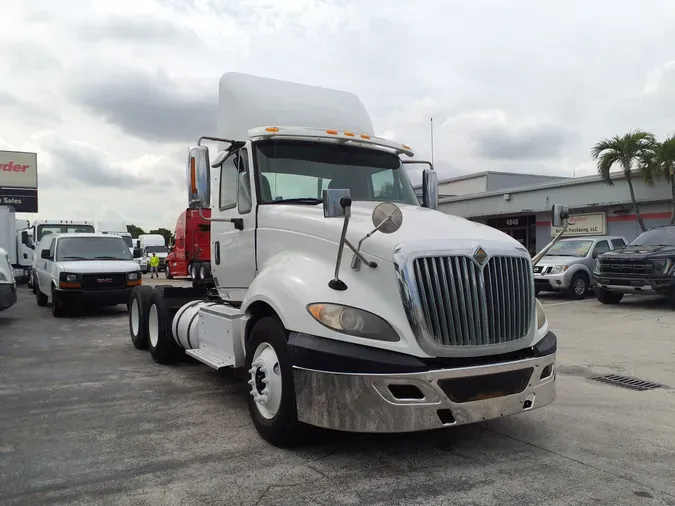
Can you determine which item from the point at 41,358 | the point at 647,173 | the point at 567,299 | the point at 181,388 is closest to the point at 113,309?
the point at 41,358

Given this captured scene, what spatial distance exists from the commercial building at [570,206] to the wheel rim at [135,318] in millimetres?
15235

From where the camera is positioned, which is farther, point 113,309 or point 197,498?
point 113,309

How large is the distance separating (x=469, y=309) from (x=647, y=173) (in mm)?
20188

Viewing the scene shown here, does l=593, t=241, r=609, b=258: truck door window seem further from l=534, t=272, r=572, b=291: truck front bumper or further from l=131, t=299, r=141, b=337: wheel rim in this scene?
l=131, t=299, r=141, b=337: wheel rim

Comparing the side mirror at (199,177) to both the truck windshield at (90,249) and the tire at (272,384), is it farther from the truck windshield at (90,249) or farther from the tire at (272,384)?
the truck windshield at (90,249)

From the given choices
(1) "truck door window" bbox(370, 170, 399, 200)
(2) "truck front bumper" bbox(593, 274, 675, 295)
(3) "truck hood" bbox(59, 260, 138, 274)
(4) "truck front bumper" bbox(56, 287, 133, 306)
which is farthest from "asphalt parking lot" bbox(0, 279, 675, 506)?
(2) "truck front bumper" bbox(593, 274, 675, 295)

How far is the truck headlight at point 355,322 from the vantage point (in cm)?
386

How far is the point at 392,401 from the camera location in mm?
3740

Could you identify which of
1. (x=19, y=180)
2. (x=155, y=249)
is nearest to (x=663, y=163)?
(x=155, y=249)

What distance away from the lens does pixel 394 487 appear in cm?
368

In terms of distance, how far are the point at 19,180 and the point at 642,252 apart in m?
41.5

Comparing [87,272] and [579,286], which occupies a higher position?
[87,272]

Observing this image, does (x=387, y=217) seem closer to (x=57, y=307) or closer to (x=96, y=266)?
(x=96, y=266)

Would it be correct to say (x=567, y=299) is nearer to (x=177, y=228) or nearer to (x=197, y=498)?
(x=177, y=228)
